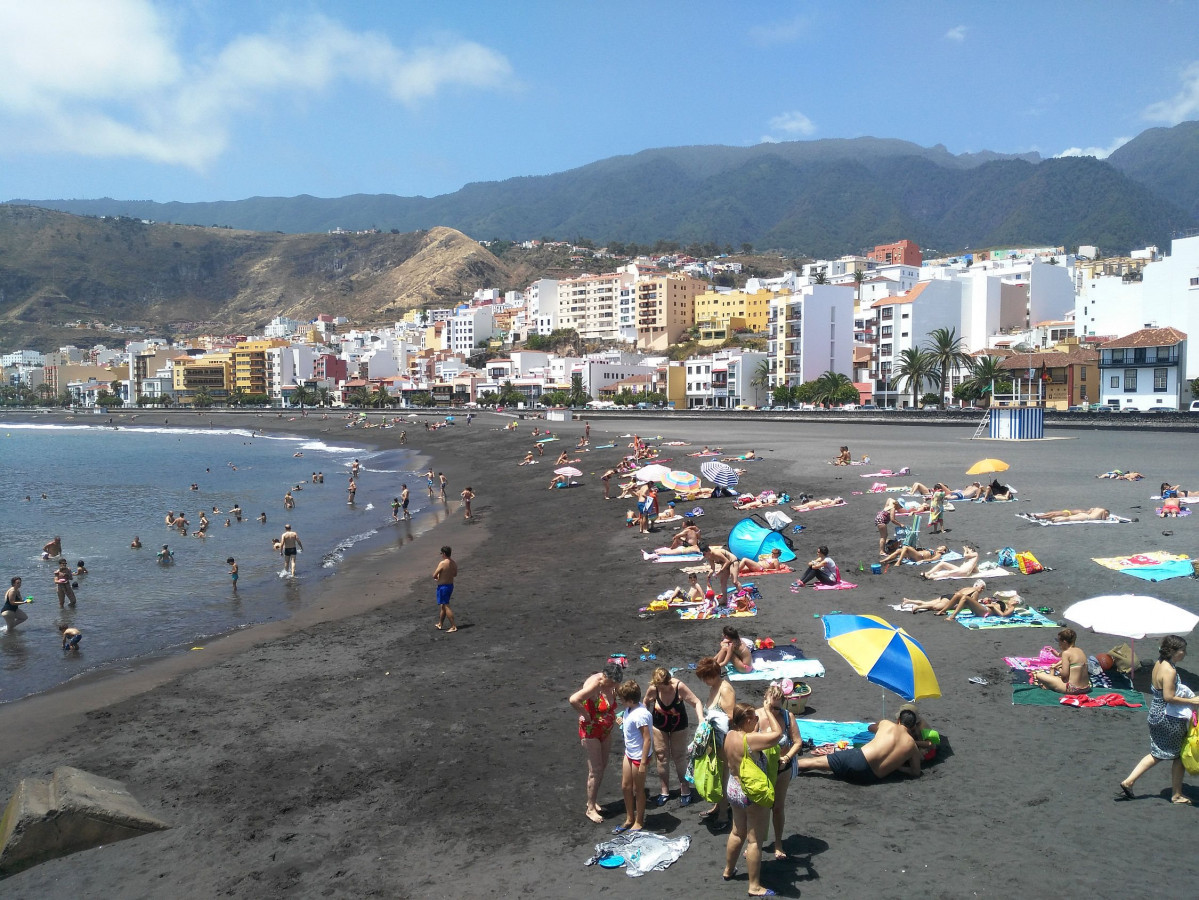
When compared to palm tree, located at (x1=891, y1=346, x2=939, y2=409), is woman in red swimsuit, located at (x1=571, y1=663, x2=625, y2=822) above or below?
below

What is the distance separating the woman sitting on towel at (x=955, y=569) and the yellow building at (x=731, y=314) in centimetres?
10589

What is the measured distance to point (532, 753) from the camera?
7.98 meters

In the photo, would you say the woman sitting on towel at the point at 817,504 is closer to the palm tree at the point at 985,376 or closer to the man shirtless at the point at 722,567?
the man shirtless at the point at 722,567

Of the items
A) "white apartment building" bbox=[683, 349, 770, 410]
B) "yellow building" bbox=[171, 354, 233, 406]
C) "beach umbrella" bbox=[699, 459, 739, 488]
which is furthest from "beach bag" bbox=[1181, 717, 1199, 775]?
"yellow building" bbox=[171, 354, 233, 406]

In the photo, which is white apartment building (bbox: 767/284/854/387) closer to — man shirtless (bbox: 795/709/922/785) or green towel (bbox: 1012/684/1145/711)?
green towel (bbox: 1012/684/1145/711)

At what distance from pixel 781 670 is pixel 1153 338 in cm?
5819

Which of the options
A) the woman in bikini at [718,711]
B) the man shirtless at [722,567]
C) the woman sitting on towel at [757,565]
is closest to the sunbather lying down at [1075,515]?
the woman sitting on towel at [757,565]

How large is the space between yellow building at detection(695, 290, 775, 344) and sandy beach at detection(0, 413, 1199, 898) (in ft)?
337

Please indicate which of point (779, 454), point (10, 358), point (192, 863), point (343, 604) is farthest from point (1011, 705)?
point (10, 358)

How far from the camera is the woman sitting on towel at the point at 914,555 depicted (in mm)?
13711

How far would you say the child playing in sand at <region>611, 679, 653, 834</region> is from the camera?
239 inches

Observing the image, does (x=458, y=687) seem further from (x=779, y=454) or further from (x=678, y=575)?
(x=779, y=454)

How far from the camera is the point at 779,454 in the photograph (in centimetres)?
3341

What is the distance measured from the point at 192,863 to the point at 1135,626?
8203mm
